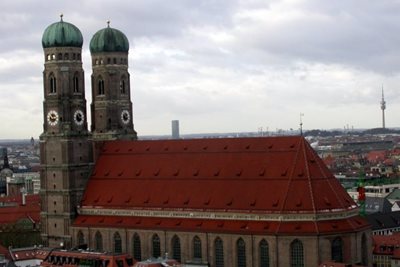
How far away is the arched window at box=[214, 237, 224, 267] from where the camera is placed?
118550 mm

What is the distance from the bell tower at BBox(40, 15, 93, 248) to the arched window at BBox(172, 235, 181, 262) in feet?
58.0

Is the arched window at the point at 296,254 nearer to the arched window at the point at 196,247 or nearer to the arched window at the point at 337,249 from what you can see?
the arched window at the point at 337,249

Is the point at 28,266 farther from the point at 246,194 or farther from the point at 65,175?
the point at 246,194

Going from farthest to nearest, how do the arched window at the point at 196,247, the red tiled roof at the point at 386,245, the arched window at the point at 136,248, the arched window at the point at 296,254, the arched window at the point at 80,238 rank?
the red tiled roof at the point at 386,245 < the arched window at the point at 80,238 < the arched window at the point at 136,248 < the arched window at the point at 196,247 < the arched window at the point at 296,254

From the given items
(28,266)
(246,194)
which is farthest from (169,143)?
(28,266)

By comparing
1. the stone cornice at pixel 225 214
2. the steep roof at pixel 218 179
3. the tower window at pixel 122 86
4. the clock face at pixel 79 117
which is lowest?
the stone cornice at pixel 225 214

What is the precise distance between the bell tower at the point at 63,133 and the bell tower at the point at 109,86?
5078 millimetres

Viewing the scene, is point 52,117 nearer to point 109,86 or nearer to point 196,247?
point 109,86

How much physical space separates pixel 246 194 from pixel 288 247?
932cm

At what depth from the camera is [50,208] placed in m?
135

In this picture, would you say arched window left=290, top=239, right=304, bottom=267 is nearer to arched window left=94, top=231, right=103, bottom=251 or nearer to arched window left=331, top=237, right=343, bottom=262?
arched window left=331, top=237, right=343, bottom=262

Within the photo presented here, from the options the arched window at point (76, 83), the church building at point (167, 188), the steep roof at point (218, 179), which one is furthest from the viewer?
the arched window at point (76, 83)

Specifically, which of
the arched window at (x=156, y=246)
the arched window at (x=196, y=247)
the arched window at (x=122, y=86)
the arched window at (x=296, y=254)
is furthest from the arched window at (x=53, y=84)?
the arched window at (x=296, y=254)

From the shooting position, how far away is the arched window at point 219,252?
118550mm
